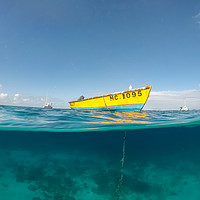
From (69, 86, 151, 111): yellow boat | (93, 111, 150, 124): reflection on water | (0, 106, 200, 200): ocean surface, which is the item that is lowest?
(0, 106, 200, 200): ocean surface

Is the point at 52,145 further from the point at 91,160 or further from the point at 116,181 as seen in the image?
the point at 116,181

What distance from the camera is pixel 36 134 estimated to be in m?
7.87

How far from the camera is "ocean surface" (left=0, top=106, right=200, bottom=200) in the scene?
579 cm

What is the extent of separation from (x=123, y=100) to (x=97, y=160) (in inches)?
456

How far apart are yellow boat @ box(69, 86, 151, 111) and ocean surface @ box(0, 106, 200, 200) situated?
7828 millimetres

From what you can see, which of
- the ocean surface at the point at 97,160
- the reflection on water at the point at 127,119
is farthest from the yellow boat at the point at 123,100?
the ocean surface at the point at 97,160

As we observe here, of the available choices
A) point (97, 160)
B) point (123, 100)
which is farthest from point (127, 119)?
point (123, 100)

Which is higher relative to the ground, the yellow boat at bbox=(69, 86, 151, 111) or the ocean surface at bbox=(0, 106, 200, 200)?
the yellow boat at bbox=(69, 86, 151, 111)

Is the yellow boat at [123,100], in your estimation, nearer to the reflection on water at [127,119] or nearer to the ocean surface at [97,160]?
the reflection on water at [127,119]

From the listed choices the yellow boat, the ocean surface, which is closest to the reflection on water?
the ocean surface

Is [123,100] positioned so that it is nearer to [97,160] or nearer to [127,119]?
[127,119]

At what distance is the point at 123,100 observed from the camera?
733 inches

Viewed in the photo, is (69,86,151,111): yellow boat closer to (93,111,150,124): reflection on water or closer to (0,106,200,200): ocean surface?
(93,111,150,124): reflection on water

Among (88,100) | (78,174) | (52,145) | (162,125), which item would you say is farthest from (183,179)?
(88,100)
